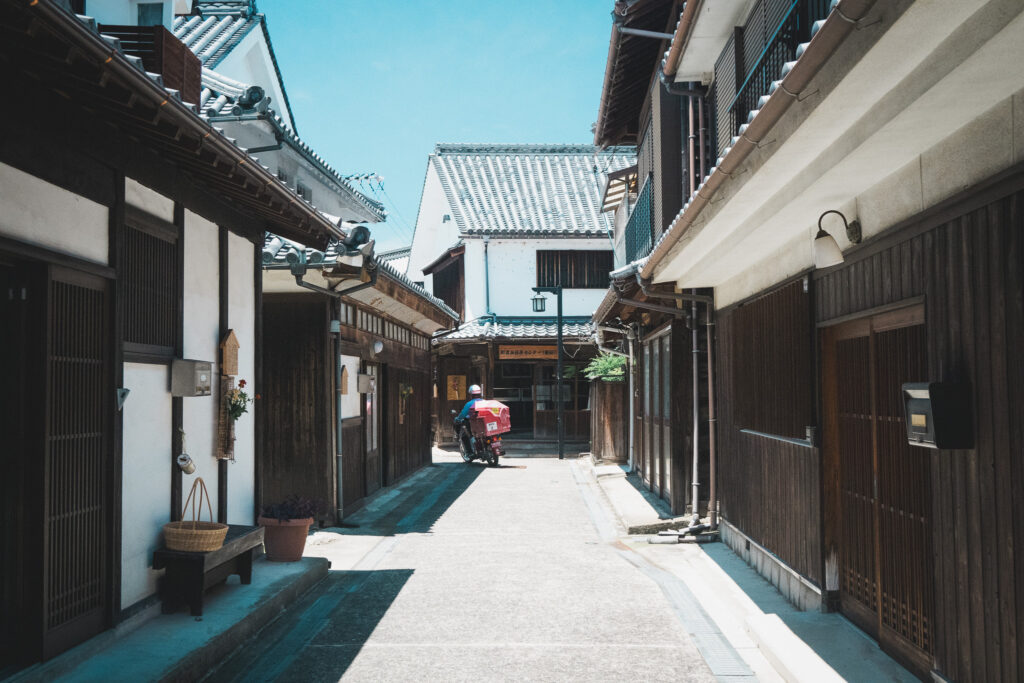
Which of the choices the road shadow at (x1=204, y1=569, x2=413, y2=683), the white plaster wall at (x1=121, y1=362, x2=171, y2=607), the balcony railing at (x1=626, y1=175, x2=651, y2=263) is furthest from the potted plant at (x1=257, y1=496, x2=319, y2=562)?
the balcony railing at (x1=626, y1=175, x2=651, y2=263)

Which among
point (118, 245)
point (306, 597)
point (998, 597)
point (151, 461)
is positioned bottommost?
point (306, 597)

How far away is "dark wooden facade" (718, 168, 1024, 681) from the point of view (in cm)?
423

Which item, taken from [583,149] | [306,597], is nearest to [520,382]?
[583,149]

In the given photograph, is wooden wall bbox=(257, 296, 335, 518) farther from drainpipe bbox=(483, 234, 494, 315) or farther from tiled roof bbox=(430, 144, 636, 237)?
tiled roof bbox=(430, 144, 636, 237)

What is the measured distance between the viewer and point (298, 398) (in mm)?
12945

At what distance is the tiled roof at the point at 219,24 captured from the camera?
17516 mm

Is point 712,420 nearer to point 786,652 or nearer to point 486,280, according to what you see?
point 786,652

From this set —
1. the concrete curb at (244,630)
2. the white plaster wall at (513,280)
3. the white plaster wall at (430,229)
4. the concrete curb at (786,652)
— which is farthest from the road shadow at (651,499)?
the white plaster wall at (430,229)

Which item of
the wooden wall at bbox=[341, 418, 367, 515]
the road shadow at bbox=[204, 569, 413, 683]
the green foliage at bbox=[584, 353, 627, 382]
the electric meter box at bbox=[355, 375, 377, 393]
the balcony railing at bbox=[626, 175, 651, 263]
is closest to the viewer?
the road shadow at bbox=[204, 569, 413, 683]

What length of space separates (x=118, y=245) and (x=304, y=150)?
10.2 m

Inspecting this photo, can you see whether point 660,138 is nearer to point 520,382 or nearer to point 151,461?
point 151,461

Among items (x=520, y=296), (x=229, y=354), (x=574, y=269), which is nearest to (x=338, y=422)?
(x=229, y=354)

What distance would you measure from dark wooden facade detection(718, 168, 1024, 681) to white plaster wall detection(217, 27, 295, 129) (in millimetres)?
12795

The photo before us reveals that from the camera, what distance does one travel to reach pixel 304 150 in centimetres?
1627
